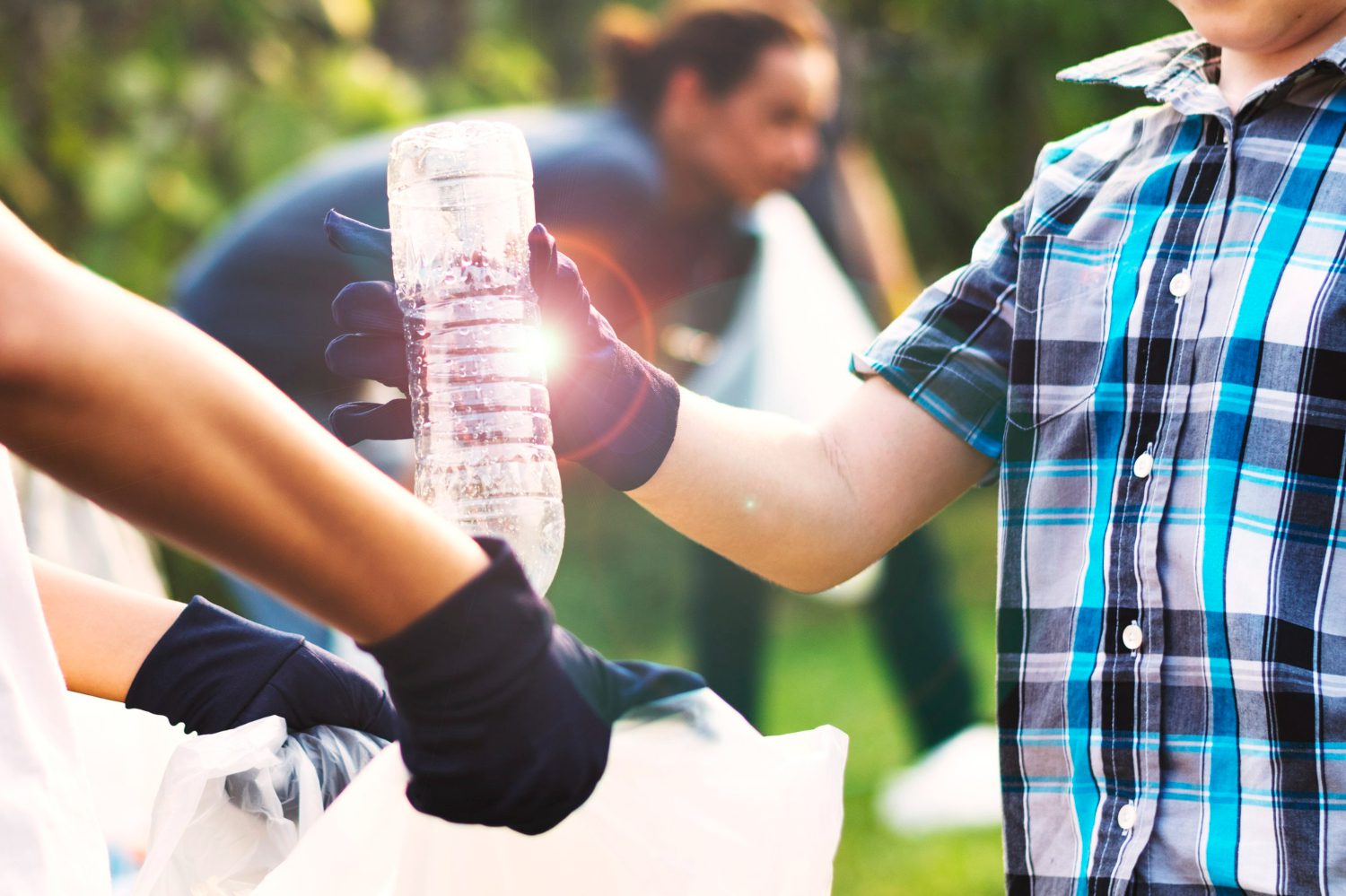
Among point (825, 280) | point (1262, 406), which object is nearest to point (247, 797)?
point (1262, 406)

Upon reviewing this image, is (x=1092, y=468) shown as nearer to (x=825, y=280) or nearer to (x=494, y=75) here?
(x=825, y=280)

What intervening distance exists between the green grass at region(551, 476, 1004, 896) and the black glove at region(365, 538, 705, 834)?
2.59 meters

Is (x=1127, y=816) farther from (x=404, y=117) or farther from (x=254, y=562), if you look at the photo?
(x=404, y=117)

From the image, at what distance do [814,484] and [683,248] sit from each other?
249 centimetres

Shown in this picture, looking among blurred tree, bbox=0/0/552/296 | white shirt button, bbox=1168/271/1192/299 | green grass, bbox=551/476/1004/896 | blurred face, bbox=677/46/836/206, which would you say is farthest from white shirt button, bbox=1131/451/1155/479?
blurred tree, bbox=0/0/552/296

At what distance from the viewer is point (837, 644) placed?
255 inches

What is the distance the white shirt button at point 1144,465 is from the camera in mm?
1312

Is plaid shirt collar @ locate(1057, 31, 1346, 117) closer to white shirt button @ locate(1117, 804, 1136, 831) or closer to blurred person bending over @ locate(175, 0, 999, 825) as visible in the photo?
white shirt button @ locate(1117, 804, 1136, 831)

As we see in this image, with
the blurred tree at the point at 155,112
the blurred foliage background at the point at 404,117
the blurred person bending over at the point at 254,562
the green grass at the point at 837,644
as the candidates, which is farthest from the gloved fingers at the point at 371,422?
the blurred tree at the point at 155,112

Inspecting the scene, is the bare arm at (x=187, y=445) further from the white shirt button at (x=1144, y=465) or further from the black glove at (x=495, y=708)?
the white shirt button at (x=1144, y=465)

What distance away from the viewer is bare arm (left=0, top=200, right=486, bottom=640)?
0.74 meters

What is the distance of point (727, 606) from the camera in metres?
4.13

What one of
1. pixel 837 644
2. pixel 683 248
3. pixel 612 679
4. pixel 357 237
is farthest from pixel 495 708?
pixel 837 644

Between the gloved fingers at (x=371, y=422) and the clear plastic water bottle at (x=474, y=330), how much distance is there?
61 mm
